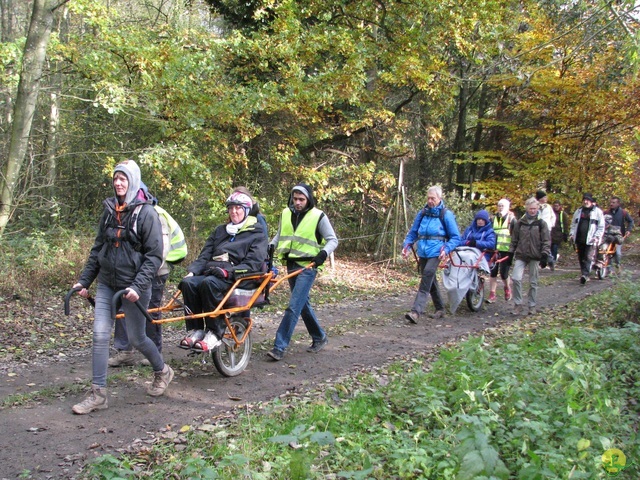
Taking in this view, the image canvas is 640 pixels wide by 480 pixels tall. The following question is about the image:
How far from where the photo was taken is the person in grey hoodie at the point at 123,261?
518cm

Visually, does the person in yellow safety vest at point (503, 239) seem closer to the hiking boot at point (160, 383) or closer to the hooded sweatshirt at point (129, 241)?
the hiking boot at point (160, 383)

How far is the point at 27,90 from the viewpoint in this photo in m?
9.62

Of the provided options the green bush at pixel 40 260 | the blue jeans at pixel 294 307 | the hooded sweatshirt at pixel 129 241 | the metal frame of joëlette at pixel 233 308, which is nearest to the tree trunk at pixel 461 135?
the green bush at pixel 40 260

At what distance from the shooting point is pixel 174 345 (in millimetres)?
7852

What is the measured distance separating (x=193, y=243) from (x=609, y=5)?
958 cm

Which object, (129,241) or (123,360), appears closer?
(129,241)

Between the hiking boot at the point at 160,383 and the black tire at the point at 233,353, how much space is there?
567 mm

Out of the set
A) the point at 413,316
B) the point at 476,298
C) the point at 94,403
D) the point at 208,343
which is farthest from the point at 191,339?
the point at 476,298

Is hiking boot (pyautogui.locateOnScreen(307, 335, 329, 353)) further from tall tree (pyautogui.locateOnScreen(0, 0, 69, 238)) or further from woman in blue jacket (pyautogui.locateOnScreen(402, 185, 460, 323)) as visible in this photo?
tall tree (pyautogui.locateOnScreen(0, 0, 69, 238))

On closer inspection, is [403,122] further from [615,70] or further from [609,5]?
[609,5]

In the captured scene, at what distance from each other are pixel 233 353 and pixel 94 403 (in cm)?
172

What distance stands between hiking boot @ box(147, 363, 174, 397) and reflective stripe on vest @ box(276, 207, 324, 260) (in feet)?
7.49

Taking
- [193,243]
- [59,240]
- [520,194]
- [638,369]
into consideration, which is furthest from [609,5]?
[520,194]

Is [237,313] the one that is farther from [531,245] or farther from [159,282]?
[531,245]
